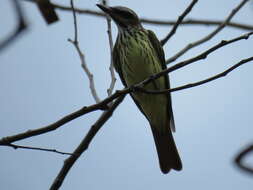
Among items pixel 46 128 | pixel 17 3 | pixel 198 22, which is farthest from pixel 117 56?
pixel 17 3

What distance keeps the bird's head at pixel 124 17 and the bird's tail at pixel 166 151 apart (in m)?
1.37

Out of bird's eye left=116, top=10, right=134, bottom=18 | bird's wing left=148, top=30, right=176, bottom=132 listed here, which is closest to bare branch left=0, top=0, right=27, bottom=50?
bird's wing left=148, top=30, right=176, bottom=132

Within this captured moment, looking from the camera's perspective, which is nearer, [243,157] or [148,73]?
[243,157]

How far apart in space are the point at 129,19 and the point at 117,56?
62 centimetres

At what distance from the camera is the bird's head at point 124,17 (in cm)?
539

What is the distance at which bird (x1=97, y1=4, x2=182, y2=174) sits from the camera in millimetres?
4863

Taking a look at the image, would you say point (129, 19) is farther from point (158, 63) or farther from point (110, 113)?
point (110, 113)

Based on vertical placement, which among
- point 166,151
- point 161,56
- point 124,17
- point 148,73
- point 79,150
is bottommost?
point 79,150

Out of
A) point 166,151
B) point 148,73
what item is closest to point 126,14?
point 148,73

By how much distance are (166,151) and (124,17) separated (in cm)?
186

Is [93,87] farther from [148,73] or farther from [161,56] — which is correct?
[161,56]

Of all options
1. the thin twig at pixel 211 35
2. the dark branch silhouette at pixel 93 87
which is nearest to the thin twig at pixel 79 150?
the dark branch silhouette at pixel 93 87

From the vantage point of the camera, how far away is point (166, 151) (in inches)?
198

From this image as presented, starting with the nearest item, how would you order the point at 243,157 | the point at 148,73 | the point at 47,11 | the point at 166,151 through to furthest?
the point at 243,157 < the point at 47,11 < the point at 148,73 < the point at 166,151
